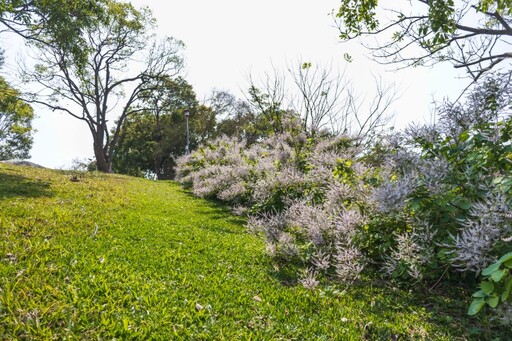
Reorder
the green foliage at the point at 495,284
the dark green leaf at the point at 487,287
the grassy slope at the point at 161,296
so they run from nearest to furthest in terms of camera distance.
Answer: the green foliage at the point at 495,284, the dark green leaf at the point at 487,287, the grassy slope at the point at 161,296

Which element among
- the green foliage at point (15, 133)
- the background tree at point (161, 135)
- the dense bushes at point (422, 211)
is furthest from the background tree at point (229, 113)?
the dense bushes at point (422, 211)

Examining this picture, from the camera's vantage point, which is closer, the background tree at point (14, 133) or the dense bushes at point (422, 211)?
the dense bushes at point (422, 211)

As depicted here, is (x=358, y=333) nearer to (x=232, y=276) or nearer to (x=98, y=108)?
(x=232, y=276)

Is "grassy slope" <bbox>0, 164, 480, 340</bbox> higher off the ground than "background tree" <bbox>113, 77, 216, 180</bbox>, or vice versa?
"background tree" <bbox>113, 77, 216, 180</bbox>

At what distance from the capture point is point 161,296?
2617 mm

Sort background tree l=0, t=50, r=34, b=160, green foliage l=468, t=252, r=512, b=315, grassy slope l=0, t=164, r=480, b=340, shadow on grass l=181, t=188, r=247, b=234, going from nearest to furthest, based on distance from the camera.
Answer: green foliage l=468, t=252, r=512, b=315, grassy slope l=0, t=164, r=480, b=340, shadow on grass l=181, t=188, r=247, b=234, background tree l=0, t=50, r=34, b=160

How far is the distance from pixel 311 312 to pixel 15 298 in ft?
7.15

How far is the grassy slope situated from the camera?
2.15 meters

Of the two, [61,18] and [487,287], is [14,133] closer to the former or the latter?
[61,18]

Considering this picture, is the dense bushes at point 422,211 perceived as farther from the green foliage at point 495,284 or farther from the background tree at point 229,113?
the background tree at point 229,113

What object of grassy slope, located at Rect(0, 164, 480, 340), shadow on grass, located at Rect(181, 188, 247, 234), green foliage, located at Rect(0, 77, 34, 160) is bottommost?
grassy slope, located at Rect(0, 164, 480, 340)

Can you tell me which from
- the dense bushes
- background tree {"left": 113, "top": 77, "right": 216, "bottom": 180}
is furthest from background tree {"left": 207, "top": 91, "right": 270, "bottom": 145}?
the dense bushes

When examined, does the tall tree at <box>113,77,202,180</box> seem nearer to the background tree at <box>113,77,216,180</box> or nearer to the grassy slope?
the background tree at <box>113,77,216,180</box>

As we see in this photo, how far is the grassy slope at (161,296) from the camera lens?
2.15 meters
